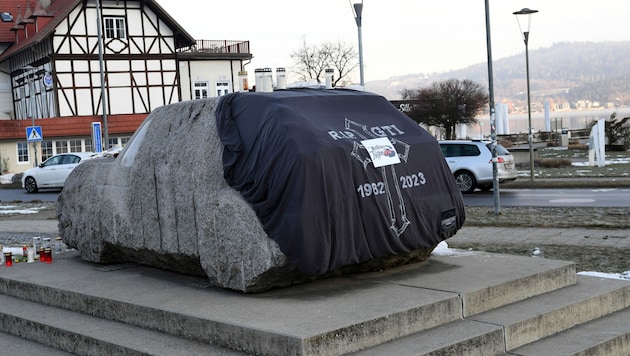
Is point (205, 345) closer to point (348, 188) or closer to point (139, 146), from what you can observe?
point (348, 188)

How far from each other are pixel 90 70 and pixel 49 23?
3.96m

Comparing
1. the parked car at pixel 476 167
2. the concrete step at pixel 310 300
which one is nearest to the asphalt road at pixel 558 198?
the parked car at pixel 476 167

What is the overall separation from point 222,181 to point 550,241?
627 cm

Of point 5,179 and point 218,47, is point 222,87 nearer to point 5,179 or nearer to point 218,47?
point 218,47

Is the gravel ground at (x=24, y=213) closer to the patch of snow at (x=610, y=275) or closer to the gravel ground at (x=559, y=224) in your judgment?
the gravel ground at (x=559, y=224)

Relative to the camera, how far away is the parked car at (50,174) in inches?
1334

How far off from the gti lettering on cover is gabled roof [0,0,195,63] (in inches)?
1833

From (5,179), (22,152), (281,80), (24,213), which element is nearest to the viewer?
(281,80)

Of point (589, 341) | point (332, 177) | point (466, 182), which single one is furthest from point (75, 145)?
point (589, 341)

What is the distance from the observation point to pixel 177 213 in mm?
7492

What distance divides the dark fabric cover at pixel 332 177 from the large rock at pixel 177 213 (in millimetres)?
172

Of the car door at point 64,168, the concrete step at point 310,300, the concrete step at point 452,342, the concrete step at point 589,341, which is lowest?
the concrete step at point 589,341

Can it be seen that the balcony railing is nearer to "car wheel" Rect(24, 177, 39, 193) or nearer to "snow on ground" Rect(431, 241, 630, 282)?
"car wheel" Rect(24, 177, 39, 193)

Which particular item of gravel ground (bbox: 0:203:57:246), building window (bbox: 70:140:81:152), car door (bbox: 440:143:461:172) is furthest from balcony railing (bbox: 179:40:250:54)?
car door (bbox: 440:143:461:172)
